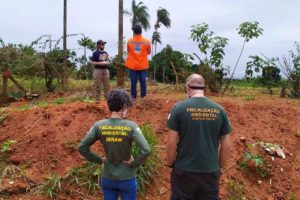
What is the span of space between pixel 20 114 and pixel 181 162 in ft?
16.8

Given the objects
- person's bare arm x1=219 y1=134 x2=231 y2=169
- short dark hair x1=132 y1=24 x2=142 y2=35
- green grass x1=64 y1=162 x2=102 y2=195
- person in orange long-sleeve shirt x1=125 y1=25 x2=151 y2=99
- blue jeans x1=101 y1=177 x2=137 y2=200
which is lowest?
green grass x1=64 y1=162 x2=102 y2=195

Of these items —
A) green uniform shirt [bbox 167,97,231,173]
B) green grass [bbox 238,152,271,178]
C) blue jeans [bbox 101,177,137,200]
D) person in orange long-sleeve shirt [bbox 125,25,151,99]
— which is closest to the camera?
green uniform shirt [bbox 167,97,231,173]

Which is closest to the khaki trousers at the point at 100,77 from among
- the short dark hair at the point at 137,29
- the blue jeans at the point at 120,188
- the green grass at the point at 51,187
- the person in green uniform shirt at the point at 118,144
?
the short dark hair at the point at 137,29

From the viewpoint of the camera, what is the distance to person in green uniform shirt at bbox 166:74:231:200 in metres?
4.29

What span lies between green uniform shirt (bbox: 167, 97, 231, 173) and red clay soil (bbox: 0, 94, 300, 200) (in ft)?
7.93

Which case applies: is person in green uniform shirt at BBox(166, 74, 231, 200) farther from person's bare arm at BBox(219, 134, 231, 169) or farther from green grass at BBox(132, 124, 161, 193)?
green grass at BBox(132, 124, 161, 193)

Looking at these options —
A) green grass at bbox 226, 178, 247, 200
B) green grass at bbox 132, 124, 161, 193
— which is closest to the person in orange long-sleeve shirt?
green grass at bbox 132, 124, 161, 193

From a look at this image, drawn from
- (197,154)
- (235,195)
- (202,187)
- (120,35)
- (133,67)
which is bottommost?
(235,195)

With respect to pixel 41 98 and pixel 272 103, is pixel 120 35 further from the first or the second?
pixel 272 103

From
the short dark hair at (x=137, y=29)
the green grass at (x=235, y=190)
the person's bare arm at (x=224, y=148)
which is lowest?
the green grass at (x=235, y=190)

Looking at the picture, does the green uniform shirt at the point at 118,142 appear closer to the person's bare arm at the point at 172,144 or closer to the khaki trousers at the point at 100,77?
the person's bare arm at the point at 172,144

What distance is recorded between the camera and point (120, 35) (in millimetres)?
16328

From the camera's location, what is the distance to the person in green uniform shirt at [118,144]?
435 cm

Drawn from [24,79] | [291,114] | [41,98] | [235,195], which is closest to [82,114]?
[235,195]
